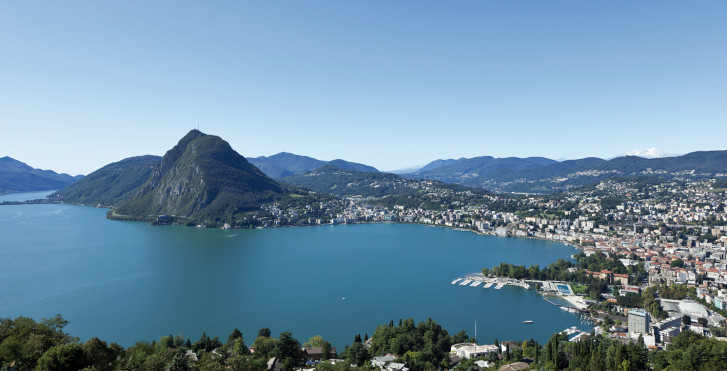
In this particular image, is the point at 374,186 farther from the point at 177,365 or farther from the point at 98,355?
the point at 177,365

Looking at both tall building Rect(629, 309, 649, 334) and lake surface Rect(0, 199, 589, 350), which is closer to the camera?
tall building Rect(629, 309, 649, 334)

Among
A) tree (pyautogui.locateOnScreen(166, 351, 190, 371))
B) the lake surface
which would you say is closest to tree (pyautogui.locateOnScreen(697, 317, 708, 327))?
the lake surface

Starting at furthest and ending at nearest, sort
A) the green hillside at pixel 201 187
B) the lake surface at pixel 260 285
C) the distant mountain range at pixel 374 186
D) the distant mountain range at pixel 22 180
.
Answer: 1. the distant mountain range at pixel 22 180
2. the distant mountain range at pixel 374 186
3. the green hillside at pixel 201 187
4. the lake surface at pixel 260 285

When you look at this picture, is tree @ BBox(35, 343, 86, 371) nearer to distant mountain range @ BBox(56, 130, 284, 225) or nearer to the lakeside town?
the lakeside town

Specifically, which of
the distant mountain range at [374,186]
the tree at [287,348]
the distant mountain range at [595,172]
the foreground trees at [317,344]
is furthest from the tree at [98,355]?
the distant mountain range at [595,172]

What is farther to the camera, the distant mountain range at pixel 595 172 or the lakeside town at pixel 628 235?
the distant mountain range at pixel 595 172

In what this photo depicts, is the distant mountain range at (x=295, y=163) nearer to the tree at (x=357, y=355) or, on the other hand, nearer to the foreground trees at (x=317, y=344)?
the foreground trees at (x=317, y=344)

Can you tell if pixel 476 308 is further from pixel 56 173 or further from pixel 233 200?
pixel 56 173
